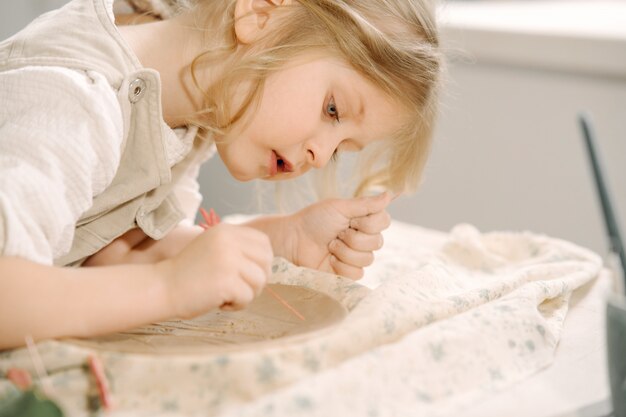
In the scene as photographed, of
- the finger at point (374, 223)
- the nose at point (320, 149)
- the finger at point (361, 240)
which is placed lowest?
the finger at point (361, 240)

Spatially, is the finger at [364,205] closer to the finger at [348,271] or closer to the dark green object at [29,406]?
the finger at [348,271]

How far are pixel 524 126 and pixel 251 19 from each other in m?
0.92

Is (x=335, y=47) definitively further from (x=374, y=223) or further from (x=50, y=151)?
(x=50, y=151)

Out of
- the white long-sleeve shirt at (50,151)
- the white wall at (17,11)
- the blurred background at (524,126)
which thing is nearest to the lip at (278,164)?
the white long-sleeve shirt at (50,151)

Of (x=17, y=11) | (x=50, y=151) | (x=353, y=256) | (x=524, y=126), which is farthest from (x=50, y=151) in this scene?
(x=17, y=11)

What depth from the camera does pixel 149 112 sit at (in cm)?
82

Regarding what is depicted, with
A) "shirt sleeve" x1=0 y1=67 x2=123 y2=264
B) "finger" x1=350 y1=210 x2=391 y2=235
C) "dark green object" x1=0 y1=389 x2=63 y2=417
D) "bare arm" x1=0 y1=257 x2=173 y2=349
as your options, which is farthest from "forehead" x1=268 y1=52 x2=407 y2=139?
"dark green object" x1=0 y1=389 x2=63 y2=417

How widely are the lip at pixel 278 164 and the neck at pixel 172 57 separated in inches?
3.9

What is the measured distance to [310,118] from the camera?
88 centimetres

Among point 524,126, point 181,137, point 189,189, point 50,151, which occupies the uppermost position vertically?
point 50,151

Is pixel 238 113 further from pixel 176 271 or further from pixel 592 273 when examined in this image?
pixel 592 273

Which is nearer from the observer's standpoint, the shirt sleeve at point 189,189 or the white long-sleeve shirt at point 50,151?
the white long-sleeve shirt at point 50,151

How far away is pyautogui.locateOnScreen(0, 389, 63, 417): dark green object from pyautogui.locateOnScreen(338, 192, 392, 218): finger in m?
0.47

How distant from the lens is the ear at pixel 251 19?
35.2 inches
